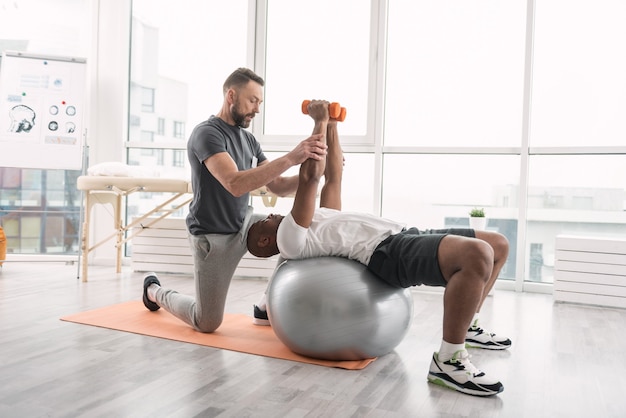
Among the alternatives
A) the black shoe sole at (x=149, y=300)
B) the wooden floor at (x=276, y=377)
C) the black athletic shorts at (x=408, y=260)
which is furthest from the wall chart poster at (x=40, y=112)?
A: the black athletic shorts at (x=408, y=260)

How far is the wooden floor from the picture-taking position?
1.71 m

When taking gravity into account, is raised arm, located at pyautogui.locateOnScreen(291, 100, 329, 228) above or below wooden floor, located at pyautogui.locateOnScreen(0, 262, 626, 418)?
above

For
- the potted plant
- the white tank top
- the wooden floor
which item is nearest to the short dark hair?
the white tank top

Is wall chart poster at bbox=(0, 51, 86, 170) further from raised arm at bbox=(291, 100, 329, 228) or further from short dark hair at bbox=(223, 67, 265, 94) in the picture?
raised arm at bbox=(291, 100, 329, 228)

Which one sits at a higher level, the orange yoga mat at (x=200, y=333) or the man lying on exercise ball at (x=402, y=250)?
the man lying on exercise ball at (x=402, y=250)

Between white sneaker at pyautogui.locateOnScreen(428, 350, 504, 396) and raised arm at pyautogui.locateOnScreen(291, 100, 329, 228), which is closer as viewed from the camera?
white sneaker at pyautogui.locateOnScreen(428, 350, 504, 396)

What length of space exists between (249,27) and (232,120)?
2437 mm

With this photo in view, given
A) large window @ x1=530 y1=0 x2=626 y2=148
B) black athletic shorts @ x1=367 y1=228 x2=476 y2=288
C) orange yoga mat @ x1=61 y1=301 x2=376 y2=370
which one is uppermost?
large window @ x1=530 y1=0 x2=626 y2=148

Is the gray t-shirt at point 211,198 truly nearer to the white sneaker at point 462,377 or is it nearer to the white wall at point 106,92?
the white sneaker at point 462,377

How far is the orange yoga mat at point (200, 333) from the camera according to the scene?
2.30 m

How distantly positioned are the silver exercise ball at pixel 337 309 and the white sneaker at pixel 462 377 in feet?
A: 0.79

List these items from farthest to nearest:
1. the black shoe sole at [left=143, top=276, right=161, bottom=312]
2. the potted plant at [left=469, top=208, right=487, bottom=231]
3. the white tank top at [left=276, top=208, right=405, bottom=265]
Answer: the potted plant at [left=469, top=208, right=487, bottom=231] → the black shoe sole at [left=143, top=276, right=161, bottom=312] → the white tank top at [left=276, top=208, right=405, bottom=265]

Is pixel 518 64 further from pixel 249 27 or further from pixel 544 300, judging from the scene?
pixel 249 27

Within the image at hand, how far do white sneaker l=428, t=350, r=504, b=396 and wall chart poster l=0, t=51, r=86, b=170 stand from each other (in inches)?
140
